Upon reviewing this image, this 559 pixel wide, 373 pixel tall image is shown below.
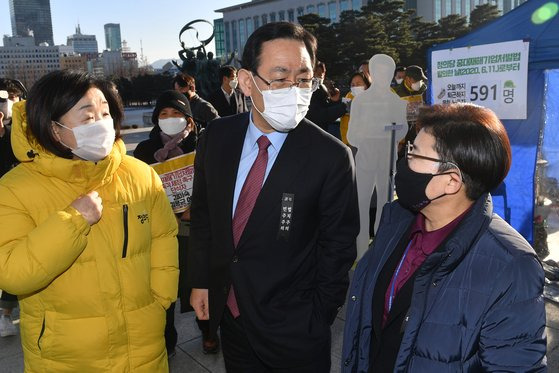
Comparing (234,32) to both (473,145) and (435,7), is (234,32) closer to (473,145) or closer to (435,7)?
(435,7)

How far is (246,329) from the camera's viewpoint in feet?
6.97

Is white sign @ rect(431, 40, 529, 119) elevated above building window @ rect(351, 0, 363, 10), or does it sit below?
below

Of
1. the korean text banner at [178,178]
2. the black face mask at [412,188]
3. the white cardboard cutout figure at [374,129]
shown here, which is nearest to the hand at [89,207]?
the black face mask at [412,188]

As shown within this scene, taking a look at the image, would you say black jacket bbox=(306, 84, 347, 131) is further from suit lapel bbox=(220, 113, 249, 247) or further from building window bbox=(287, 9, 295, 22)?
building window bbox=(287, 9, 295, 22)

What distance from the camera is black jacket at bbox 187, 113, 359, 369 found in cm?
205

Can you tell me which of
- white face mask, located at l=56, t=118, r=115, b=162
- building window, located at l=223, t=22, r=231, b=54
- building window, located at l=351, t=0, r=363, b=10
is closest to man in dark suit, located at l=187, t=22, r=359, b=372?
white face mask, located at l=56, t=118, r=115, b=162

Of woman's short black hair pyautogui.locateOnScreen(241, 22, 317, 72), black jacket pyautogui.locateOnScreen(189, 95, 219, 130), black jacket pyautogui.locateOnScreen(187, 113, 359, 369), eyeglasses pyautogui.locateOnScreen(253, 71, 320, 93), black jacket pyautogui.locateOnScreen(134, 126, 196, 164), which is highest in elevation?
woman's short black hair pyautogui.locateOnScreen(241, 22, 317, 72)

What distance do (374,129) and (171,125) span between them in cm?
249

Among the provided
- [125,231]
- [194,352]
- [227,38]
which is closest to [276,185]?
[125,231]

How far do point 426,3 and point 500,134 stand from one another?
80.2 m

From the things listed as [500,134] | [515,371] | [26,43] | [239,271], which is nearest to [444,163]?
[500,134]

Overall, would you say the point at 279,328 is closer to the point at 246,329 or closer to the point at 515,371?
the point at 246,329

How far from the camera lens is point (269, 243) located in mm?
2051

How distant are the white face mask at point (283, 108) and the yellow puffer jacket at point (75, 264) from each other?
67 cm
